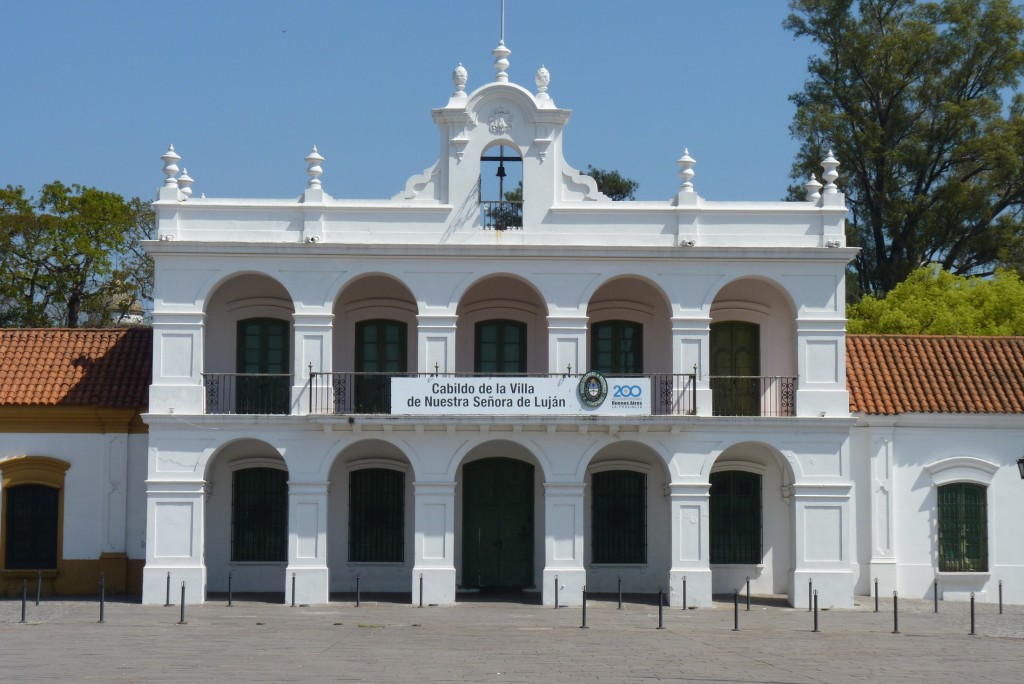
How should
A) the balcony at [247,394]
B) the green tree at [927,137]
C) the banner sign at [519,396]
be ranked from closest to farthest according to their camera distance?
1. the banner sign at [519,396]
2. the balcony at [247,394]
3. the green tree at [927,137]

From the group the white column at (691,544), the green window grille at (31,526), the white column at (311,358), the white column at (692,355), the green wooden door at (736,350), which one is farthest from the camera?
the green wooden door at (736,350)

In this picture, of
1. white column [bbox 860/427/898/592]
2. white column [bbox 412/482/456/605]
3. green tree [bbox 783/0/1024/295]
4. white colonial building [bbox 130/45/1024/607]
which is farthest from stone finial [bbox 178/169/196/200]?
green tree [bbox 783/0/1024/295]

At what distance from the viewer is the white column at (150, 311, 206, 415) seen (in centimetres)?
2803

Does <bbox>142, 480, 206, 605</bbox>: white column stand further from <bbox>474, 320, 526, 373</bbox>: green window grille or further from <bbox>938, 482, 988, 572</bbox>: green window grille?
<bbox>938, 482, 988, 572</bbox>: green window grille

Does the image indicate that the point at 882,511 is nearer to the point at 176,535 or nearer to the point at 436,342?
the point at 436,342

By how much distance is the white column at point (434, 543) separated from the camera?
2780 centimetres

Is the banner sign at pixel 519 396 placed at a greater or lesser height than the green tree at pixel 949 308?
lesser

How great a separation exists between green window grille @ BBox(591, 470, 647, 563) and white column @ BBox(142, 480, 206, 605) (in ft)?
26.1

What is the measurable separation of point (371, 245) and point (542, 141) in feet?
12.8

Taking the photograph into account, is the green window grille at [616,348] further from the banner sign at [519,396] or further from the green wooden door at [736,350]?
the banner sign at [519,396]

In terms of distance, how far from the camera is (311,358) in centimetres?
2820

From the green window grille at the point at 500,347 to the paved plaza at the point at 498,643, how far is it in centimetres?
488

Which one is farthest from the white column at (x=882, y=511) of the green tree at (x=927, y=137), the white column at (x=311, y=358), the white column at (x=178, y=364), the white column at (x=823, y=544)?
the green tree at (x=927, y=137)

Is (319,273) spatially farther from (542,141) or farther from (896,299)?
(896,299)
